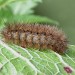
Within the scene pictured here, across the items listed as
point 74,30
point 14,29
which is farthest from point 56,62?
Result: point 74,30

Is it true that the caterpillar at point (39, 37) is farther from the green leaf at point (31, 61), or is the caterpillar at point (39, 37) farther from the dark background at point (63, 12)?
the dark background at point (63, 12)

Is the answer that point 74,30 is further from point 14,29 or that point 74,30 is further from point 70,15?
point 14,29

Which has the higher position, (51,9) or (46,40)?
(46,40)

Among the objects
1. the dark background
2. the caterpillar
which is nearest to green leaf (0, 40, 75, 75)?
the caterpillar

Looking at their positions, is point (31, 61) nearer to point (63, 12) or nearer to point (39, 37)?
point (39, 37)

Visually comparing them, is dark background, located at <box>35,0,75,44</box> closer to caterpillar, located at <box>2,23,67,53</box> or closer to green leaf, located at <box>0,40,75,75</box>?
caterpillar, located at <box>2,23,67,53</box>
